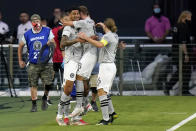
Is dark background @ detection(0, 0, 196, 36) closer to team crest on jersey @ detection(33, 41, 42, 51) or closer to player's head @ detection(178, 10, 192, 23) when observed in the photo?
player's head @ detection(178, 10, 192, 23)

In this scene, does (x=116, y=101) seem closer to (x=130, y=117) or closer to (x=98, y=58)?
(x=130, y=117)

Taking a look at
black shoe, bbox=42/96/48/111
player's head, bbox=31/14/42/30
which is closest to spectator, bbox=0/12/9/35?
player's head, bbox=31/14/42/30

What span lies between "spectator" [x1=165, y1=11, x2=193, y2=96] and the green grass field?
2.66 ft

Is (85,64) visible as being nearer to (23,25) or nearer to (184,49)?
(184,49)

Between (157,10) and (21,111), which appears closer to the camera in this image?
(21,111)

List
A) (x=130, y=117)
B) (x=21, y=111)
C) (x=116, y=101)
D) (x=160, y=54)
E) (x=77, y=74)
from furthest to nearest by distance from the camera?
(x=160, y=54)
(x=116, y=101)
(x=21, y=111)
(x=130, y=117)
(x=77, y=74)

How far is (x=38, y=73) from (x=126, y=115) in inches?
85.2

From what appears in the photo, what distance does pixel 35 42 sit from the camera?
49.8 feet

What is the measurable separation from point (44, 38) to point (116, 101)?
283cm

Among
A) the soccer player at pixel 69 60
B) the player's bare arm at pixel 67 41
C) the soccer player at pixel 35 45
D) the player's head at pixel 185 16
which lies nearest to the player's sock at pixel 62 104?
the soccer player at pixel 69 60

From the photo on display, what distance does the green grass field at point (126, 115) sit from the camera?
474 inches

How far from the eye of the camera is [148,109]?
50.7ft

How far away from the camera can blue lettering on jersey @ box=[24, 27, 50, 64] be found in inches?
597

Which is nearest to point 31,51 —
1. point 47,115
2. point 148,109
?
point 47,115
